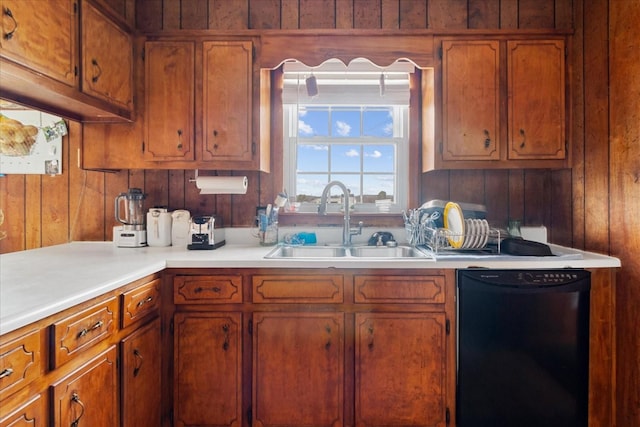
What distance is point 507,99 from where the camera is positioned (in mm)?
1936

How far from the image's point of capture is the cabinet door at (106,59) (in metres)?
1.61

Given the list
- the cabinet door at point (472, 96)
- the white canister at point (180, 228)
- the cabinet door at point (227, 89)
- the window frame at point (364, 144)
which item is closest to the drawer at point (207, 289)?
the white canister at point (180, 228)

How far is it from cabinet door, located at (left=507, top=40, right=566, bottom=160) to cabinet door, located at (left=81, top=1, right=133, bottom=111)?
2209mm

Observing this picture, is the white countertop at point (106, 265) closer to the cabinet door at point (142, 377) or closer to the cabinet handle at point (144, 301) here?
the cabinet handle at point (144, 301)

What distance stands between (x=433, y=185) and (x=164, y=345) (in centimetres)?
184

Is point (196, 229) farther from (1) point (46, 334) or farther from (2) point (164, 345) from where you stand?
(1) point (46, 334)

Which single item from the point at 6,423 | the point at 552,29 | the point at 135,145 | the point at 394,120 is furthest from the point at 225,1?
the point at 6,423

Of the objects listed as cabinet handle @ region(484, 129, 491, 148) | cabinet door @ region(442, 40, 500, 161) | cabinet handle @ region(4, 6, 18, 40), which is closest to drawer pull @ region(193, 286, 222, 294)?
cabinet handle @ region(4, 6, 18, 40)

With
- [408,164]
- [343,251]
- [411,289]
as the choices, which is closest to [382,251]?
[343,251]

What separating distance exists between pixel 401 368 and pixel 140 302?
Answer: 122cm

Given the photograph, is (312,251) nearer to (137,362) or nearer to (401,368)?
(401,368)

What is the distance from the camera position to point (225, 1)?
2.08 metres

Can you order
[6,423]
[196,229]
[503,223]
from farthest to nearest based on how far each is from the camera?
[503,223] < [196,229] < [6,423]

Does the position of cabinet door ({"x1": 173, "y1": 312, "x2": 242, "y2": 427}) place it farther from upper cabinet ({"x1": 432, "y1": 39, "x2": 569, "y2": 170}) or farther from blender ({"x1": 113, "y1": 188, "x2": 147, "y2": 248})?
upper cabinet ({"x1": 432, "y1": 39, "x2": 569, "y2": 170})
